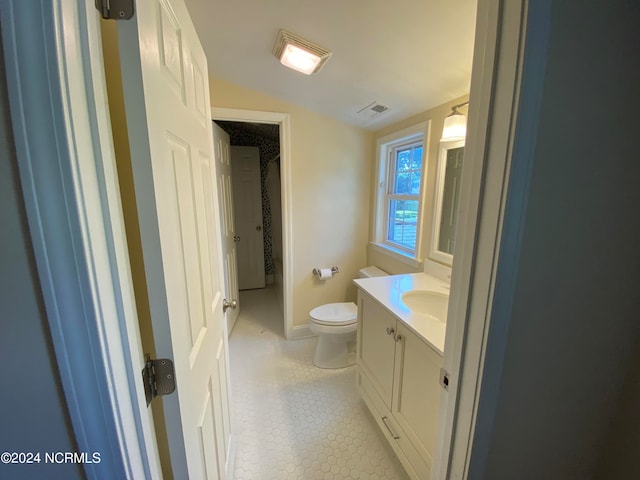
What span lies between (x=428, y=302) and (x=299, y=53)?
1595 millimetres

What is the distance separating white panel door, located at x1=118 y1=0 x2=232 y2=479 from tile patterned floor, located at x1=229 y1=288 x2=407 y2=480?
51cm

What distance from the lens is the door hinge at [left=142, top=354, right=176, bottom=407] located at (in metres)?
0.56

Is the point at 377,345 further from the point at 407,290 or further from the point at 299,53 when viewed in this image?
the point at 299,53

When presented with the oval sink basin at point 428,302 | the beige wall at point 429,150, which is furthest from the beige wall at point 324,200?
the oval sink basin at point 428,302

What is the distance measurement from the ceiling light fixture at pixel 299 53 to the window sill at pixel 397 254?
1441 millimetres

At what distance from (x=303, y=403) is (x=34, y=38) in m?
1.99

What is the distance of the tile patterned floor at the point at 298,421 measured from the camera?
1.35m

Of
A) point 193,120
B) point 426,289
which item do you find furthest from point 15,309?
point 426,289

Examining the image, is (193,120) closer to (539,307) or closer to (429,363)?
(539,307)

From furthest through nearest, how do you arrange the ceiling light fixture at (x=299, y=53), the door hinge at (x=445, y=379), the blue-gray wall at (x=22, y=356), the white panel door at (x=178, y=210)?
the ceiling light fixture at (x=299, y=53) < the door hinge at (x=445, y=379) < the white panel door at (x=178, y=210) < the blue-gray wall at (x=22, y=356)

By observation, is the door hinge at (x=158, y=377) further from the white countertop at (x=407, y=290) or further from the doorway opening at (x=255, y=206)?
the doorway opening at (x=255, y=206)

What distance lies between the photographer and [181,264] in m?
0.67

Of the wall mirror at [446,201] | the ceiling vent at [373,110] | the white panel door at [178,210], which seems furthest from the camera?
the ceiling vent at [373,110]

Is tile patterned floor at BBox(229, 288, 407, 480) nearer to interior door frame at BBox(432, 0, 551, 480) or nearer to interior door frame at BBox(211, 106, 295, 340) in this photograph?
interior door frame at BBox(211, 106, 295, 340)
